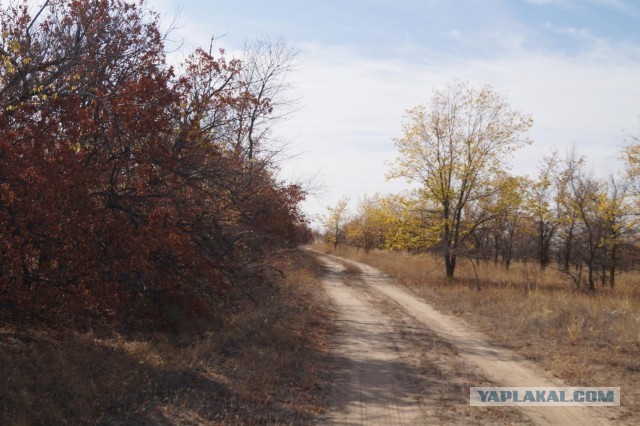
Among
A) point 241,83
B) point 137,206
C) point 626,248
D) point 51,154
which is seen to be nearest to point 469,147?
point 626,248

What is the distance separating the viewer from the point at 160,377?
6.87 metres

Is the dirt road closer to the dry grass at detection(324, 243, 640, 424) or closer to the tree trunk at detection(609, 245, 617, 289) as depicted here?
the dry grass at detection(324, 243, 640, 424)

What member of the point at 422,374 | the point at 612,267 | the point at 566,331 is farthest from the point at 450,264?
the point at 422,374

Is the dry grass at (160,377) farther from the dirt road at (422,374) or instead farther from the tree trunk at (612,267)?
the tree trunk at (612,267)

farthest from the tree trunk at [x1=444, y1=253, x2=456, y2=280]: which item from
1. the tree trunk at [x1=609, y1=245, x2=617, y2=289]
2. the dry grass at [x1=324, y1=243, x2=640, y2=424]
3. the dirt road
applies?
the dirt road

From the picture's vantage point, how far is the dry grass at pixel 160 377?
580 centimetres

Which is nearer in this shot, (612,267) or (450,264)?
(450,264)

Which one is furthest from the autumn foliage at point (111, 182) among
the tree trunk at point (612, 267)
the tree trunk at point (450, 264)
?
the tree trunk at point (612, 267)

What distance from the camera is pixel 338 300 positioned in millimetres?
17906

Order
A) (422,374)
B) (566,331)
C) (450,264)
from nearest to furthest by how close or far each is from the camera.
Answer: (422,374), (566,331), (450,264)

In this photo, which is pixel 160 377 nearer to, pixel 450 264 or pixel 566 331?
pixel 566 331

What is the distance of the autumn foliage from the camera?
7379 mm

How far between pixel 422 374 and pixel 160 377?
3.82m

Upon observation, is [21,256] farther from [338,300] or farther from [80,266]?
[338,300]
